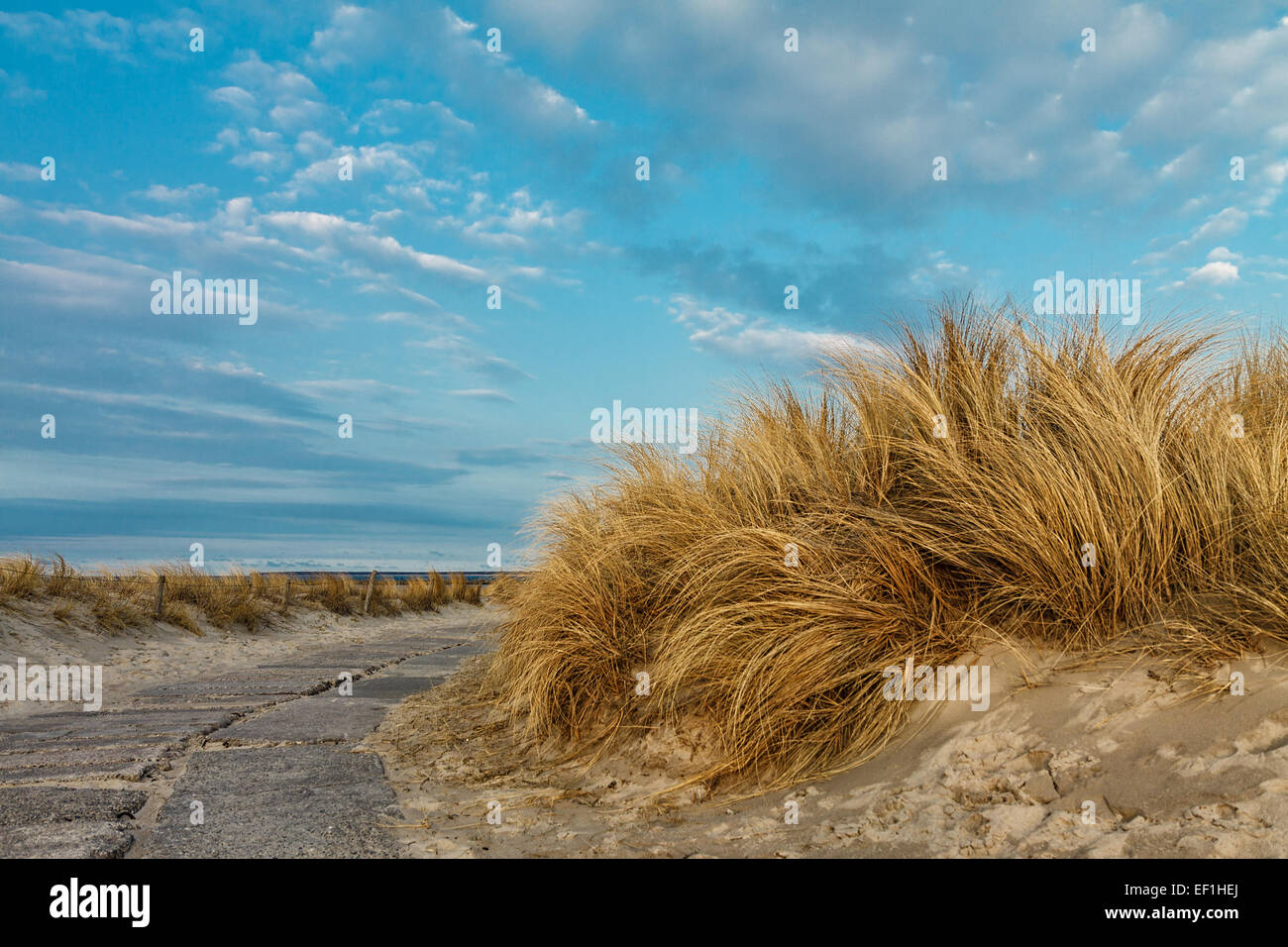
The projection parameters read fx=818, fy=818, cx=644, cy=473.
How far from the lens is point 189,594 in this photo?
14805mm

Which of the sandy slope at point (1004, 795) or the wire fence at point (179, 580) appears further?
the wire fence at point (179, 580)

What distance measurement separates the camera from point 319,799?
370 cm

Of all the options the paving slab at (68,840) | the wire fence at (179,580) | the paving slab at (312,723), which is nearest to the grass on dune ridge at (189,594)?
the wire fence at (179,580)

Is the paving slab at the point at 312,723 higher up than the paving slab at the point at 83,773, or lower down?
lower down

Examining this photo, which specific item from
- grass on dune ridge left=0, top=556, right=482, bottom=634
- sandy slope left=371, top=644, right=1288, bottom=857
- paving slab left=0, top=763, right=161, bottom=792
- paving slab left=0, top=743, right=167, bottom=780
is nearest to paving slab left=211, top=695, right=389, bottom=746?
paving slab left=0, top=743, right=167, bottom=780

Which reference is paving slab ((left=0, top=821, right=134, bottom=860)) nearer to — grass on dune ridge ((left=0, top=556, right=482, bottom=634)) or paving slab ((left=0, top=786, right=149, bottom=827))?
paving slab ((left=0, top=786, right=149, bottom=827))

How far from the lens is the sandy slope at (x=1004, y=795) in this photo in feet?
7.59

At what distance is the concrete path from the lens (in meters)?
3.07

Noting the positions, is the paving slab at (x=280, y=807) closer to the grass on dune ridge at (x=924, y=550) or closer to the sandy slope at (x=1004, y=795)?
the sandy slope at (x=1004, y=795)

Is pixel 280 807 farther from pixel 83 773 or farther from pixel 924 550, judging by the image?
pixel 924 550

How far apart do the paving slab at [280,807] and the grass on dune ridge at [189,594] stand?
29.1ft
